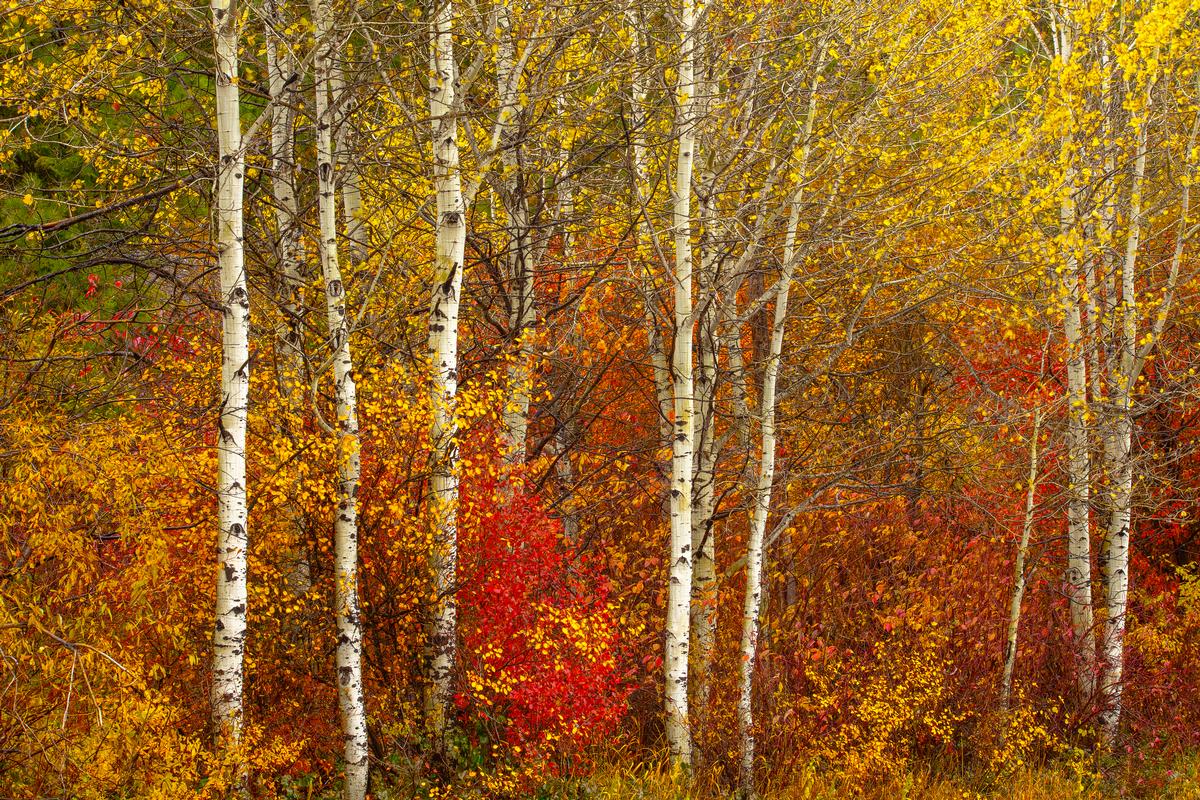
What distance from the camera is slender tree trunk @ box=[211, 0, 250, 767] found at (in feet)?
23.7

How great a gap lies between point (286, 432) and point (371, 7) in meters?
3.69

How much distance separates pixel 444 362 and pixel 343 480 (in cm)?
117

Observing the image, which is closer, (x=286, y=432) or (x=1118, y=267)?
(x=286, y=432)

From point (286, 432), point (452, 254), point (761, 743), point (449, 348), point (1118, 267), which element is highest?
point (1118, 267)

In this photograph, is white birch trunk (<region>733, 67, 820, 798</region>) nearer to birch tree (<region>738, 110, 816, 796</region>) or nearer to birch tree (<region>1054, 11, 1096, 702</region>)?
birch tree (<region>738, 110, 816, 796</region>)

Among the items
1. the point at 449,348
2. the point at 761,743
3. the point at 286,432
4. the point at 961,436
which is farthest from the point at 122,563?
the point at 961,436

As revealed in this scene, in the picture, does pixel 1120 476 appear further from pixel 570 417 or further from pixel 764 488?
pixel 570 417

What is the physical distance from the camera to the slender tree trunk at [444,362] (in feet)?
27.0

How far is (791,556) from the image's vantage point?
12805 mm

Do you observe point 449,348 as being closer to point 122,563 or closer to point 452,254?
point 452,254

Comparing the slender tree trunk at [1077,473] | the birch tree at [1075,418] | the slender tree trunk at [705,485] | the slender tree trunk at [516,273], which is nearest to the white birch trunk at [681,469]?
the slender tree trunk at [705,485]

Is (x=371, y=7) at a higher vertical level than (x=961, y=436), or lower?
higher

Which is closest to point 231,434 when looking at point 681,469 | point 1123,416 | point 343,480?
point 343,480

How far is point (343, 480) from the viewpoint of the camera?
7973mm
